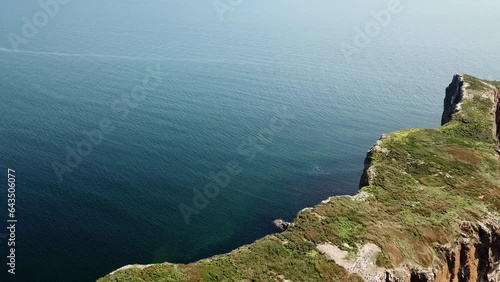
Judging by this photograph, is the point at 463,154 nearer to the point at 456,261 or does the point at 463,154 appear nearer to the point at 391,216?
the point at 456,261

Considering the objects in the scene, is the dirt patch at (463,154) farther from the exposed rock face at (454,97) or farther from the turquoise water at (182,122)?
the turquoise water at (182,122)

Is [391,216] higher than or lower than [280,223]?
higher

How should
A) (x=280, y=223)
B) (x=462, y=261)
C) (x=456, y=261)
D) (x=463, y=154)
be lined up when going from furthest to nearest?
(x=280, y=223)
(x=463, y=154)
(x=462, y=261)
(x=456, y=261)

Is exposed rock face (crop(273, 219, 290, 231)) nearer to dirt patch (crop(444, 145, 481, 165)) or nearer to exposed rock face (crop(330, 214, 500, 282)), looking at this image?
dirt patch (crop(444, 145, 481, 165))

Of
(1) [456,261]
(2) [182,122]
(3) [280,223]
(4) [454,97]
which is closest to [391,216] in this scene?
(1) [456,261]

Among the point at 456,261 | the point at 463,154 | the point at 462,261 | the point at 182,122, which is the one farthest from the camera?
the point at 182,122

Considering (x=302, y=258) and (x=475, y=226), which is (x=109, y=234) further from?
(x=475, y=226)
